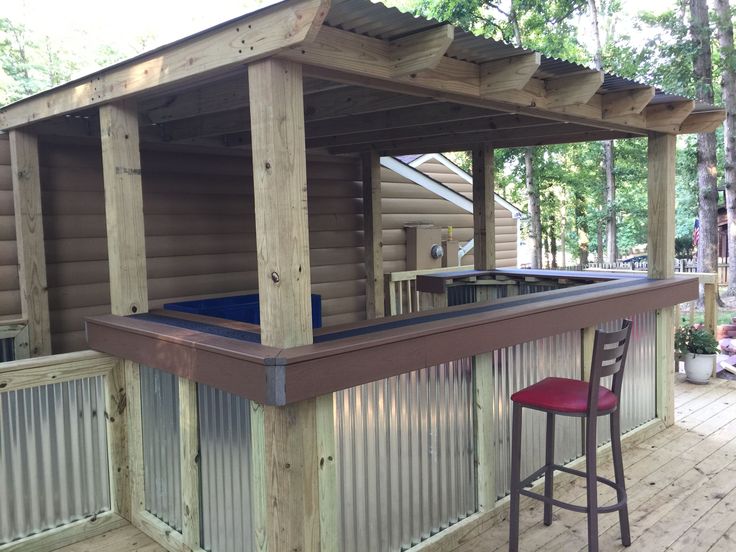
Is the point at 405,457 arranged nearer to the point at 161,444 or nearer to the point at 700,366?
the point at 161,444

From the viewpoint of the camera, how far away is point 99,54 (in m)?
26.6

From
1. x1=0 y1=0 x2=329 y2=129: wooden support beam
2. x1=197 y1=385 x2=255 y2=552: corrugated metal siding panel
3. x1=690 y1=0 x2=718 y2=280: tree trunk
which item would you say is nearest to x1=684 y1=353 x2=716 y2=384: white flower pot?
x1=197 y1=385 x2=255 y2=552: corrugated metal siding panel

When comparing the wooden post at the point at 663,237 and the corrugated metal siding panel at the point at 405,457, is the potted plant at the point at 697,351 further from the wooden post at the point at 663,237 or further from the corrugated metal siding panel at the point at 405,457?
the corrugated metal siding panel at the point at 405,457

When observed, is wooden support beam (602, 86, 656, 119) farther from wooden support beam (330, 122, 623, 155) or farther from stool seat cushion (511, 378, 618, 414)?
stool seat cushion (511, 378, 618, 414)

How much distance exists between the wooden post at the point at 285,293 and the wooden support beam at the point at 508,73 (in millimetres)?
1142

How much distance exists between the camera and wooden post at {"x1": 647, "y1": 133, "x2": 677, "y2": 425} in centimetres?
483

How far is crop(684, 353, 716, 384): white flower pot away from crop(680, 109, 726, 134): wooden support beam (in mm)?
2359

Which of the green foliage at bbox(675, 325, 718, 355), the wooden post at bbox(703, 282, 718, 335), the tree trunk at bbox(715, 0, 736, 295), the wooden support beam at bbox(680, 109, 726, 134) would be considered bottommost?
the green foliage at bbox(675, 325, 718, 355)

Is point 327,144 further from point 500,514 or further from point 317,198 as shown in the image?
point 500,514

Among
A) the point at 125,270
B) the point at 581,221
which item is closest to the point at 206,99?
the point at 125,270

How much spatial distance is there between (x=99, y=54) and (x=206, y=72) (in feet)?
91.1

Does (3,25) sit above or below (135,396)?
above

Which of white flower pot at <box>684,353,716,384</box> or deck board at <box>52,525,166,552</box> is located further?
white flower pot at <box>684,353,716,384</box>

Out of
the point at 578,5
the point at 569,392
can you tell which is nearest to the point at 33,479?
the point at 569,392
